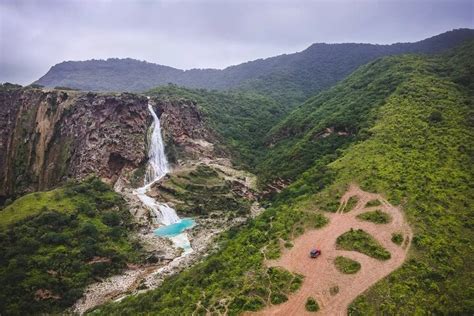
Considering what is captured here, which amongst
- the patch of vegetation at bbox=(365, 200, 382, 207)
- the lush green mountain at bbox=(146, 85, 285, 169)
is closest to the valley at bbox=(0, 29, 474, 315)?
the patch of vegetation at bbox=(365, 200, 382, 207)

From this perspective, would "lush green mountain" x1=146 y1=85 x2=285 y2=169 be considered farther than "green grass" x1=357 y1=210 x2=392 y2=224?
Yes

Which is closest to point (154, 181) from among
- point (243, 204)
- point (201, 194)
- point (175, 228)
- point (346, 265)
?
point (201, 194)

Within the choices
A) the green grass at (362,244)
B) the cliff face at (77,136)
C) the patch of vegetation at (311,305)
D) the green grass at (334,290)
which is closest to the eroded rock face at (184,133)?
the cliff face at (77,136)

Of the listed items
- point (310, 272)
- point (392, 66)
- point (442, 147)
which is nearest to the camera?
point (310, 272)

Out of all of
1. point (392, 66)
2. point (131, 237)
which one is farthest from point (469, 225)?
point (392, 66)

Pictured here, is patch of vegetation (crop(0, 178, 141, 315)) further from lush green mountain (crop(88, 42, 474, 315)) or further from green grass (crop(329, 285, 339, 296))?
green grass (crop(329, 285, 339, 296))

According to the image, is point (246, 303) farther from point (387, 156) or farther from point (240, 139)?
point (240, 139)
